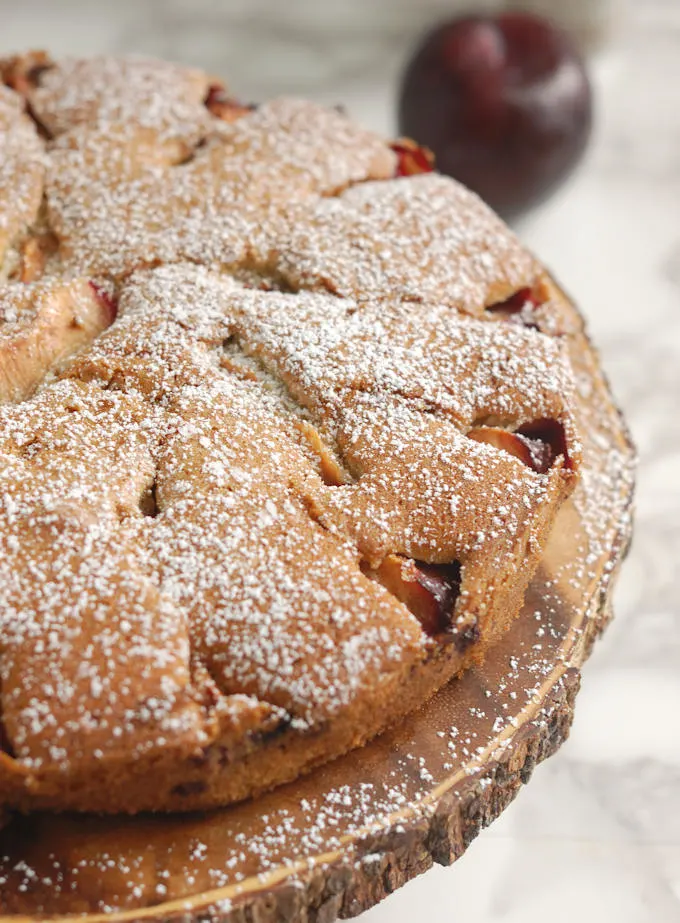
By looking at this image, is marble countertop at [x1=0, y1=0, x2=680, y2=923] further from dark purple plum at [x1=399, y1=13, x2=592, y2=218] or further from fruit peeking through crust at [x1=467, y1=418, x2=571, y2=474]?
fruit peeking through crust at [x1=467, y1=418, x2=571, y2=474]

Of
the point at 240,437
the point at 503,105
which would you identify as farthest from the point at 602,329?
the point at 240,437

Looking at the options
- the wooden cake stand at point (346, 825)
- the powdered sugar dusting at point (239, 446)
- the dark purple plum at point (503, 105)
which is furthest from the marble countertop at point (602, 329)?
the powdered sugar dusting at point (239, 446)

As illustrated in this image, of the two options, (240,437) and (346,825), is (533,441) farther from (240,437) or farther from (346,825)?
(346,825)

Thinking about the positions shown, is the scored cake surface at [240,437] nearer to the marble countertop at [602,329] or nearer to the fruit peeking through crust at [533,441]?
the fruit peeking through crust at [533,441]

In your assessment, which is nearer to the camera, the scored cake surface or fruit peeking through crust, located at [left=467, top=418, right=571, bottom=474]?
the scored cake surface

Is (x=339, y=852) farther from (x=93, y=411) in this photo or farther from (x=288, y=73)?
(x=288, y=73)

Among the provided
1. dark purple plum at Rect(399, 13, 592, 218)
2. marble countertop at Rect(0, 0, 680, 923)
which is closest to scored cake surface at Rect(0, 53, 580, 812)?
marble countertop at Rect(0, 0, 680, 923)
